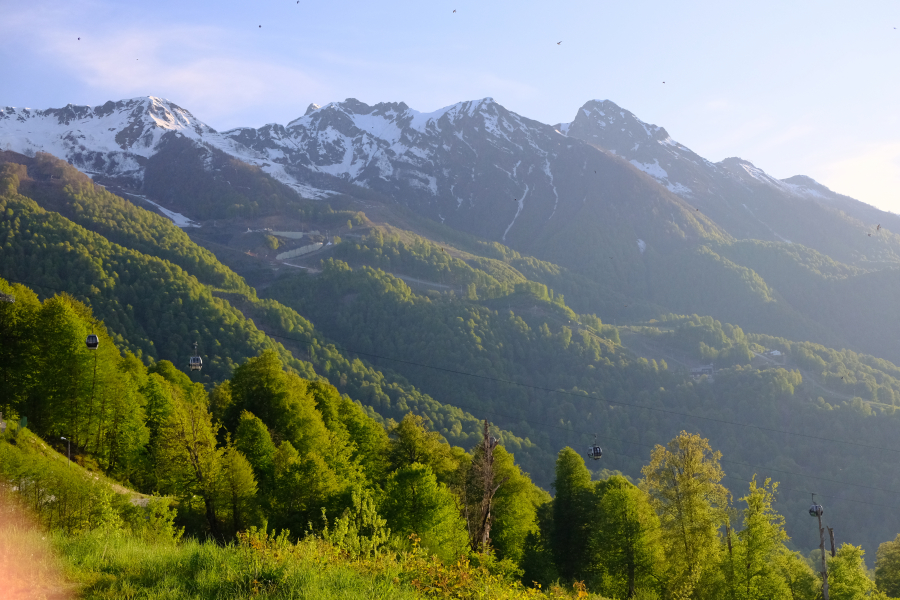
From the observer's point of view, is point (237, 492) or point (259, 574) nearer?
point (259, 574)

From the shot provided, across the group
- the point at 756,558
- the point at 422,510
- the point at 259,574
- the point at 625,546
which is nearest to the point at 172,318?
the point at 422,510

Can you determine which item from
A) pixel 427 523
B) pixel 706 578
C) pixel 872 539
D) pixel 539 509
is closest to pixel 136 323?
pixel 539 509

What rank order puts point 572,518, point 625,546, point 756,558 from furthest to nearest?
point 572,518, point 625,546, point 756,558

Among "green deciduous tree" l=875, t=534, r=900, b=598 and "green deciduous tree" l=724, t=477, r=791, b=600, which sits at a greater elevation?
"green deciduous tree" l=724, t=477, r=791, b=600

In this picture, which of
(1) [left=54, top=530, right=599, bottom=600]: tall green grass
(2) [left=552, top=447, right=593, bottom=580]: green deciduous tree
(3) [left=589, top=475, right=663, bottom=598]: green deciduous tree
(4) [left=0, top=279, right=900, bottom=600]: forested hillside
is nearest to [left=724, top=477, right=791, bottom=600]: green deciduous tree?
(4) [left=0, top=279, right=900, bottom=600]: forested hillside

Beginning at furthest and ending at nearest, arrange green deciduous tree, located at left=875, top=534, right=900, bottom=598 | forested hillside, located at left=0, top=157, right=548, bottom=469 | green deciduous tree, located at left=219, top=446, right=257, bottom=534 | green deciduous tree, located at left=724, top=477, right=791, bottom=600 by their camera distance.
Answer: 1. forested hillside, located at left=0, top=157, right=548, bottom=469
2. green deciduous tree, located at left=875, top=534, right=900, bottom=598
3. green deciduous tree, located at left=219, top=446, right=257, bottom=534
4. green deciduous tree, located at left=724, top=477, right=791, bottom=600

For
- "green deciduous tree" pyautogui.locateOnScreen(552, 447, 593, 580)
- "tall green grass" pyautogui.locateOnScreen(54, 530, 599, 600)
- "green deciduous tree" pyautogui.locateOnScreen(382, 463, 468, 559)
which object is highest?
"tall green grass" pyautogui.locateOnScreen(54, 530, 599, 600)

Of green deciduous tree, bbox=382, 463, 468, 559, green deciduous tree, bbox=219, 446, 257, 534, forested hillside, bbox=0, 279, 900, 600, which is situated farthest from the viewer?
green deciduous tree, bbox=382, 463, 468, 559

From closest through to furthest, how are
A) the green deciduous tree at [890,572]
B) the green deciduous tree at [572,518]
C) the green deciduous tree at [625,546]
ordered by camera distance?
the green deciduous tree at [625,546] < the green deciduous tree at [572,518] < the green deciduous tree at [890,572]

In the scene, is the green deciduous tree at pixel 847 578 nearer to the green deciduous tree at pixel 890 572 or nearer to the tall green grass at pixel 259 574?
the green deciduous tree at pixel 890 572

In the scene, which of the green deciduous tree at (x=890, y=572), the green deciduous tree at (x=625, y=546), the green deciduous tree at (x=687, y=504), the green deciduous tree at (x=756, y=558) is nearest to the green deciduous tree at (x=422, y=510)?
the green deciduous tree at (x=625, y=546)

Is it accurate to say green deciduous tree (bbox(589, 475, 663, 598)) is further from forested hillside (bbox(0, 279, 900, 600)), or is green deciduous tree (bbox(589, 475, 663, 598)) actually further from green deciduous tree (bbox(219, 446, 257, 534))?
green deciduous tree (bbox(219, 446, 257, 534))

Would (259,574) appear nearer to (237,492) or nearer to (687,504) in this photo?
(237,492)

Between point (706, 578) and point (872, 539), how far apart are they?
151 meters
